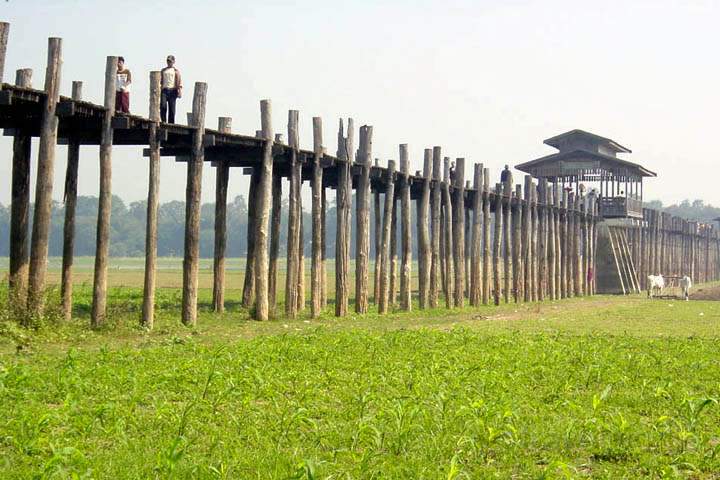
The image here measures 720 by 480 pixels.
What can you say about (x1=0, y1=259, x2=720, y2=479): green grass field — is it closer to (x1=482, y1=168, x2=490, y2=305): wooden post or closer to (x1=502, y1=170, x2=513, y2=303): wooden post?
(x1=482, y1=168, x2=490, y2=305): wooden post

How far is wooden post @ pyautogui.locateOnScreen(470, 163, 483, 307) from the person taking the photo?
107ft

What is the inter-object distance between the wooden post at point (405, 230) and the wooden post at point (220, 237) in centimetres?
532

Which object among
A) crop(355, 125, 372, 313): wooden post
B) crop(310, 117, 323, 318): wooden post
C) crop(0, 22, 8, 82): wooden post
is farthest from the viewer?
crop(355, 125, 372, 313): wooden post

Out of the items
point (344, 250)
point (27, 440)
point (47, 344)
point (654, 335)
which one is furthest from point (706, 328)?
point (27, 440)

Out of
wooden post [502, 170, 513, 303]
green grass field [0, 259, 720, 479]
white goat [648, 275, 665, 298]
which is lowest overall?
green grass field [0, 259, 720, 479]

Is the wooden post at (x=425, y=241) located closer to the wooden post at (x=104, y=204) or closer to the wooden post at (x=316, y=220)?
the wooden post at (x=316, y=220)

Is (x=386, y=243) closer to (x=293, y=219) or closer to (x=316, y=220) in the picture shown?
(x=316, y=220)

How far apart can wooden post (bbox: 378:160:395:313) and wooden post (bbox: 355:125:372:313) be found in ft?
2.27

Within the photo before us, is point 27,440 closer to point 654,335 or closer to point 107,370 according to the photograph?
point 107,370

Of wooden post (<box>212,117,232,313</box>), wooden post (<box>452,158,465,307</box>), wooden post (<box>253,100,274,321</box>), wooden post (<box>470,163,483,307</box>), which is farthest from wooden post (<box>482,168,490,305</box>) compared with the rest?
wooden post (<box>253,100,274,321</box>)

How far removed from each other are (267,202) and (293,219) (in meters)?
1.26

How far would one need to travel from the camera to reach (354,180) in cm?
2700

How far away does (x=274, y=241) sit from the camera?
25.1m

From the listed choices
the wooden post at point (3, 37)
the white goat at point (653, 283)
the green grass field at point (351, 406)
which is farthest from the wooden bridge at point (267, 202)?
the white goat at point (653, 283)
